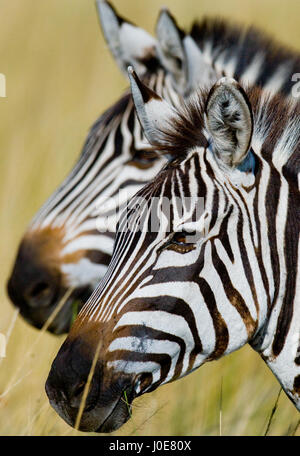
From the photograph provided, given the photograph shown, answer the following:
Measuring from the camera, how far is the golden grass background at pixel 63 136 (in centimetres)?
721

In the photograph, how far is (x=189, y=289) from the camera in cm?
366

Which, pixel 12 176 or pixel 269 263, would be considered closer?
pixel 269 263

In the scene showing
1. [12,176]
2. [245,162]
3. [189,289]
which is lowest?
[12,176]

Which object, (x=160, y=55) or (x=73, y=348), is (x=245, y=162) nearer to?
(x=73, y=348)

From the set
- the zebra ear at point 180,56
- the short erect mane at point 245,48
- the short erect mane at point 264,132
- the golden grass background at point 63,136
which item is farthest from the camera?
the golden grass background at point 63,136

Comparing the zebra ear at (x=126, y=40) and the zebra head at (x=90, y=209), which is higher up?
the zebra ear at (x=126, y=40)

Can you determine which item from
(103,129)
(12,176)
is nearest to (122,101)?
(103,129)

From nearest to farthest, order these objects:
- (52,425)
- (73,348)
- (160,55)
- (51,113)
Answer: (73,348)
(52,425)
(160,55)
(51,113)

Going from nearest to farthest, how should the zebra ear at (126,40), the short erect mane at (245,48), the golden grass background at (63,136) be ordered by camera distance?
1. the short erect mane at (245,48)
2. the zebra ear at (126,40)
3. the golden grass background at (63,136)

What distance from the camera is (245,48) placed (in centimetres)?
666

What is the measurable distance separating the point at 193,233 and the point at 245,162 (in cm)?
48

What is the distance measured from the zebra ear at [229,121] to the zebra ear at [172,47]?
2.77 meters

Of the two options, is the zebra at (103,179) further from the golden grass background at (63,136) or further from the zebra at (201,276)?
the zebra at (201,276)

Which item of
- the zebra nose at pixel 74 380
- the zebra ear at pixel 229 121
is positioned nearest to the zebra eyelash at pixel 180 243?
the zebra ear at pixel 229 121
